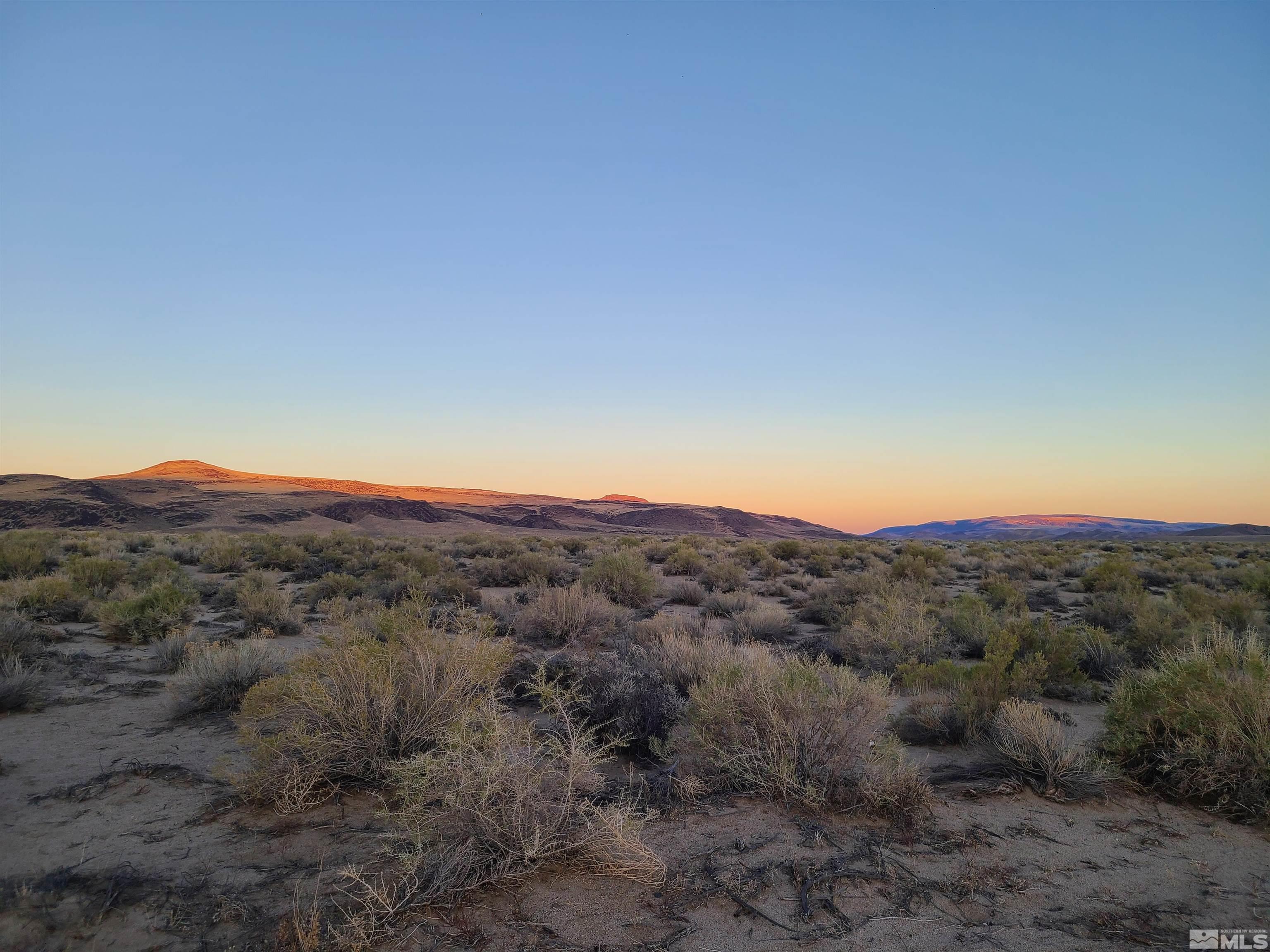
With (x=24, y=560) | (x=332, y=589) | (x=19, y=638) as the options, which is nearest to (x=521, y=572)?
(x=332, y=589)

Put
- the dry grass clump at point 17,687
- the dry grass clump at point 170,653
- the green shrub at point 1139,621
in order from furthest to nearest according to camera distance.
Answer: the green shrub at point 1139,621 → the dry grass clump at point 170,653 → the dry grass clump at point 17,687

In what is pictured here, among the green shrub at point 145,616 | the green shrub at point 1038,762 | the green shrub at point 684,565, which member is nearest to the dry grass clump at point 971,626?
the green shrub at point 1038,762

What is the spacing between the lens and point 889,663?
Answer: 782cm

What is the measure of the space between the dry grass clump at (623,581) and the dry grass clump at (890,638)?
424cm

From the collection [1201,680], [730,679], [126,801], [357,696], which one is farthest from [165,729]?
[1201,680]

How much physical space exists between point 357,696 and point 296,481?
311 feet

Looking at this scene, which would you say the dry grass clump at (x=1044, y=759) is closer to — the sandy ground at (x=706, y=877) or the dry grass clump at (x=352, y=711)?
the sandy ground at (x=706, y=877)

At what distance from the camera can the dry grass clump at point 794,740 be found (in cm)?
429

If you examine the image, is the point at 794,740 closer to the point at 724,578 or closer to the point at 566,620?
the point at 566,620

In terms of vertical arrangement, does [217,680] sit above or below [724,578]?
below

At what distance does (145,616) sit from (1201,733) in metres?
12.2

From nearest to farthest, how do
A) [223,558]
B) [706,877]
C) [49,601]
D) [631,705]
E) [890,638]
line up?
[706,877] < [631,705] < [890,638] < [49,601] < [223,558]

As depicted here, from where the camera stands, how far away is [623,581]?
12938 millimetres

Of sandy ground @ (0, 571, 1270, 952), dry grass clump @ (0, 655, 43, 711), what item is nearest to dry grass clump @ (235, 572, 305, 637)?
dry grass clump @ (0, 655, 43, 711)
